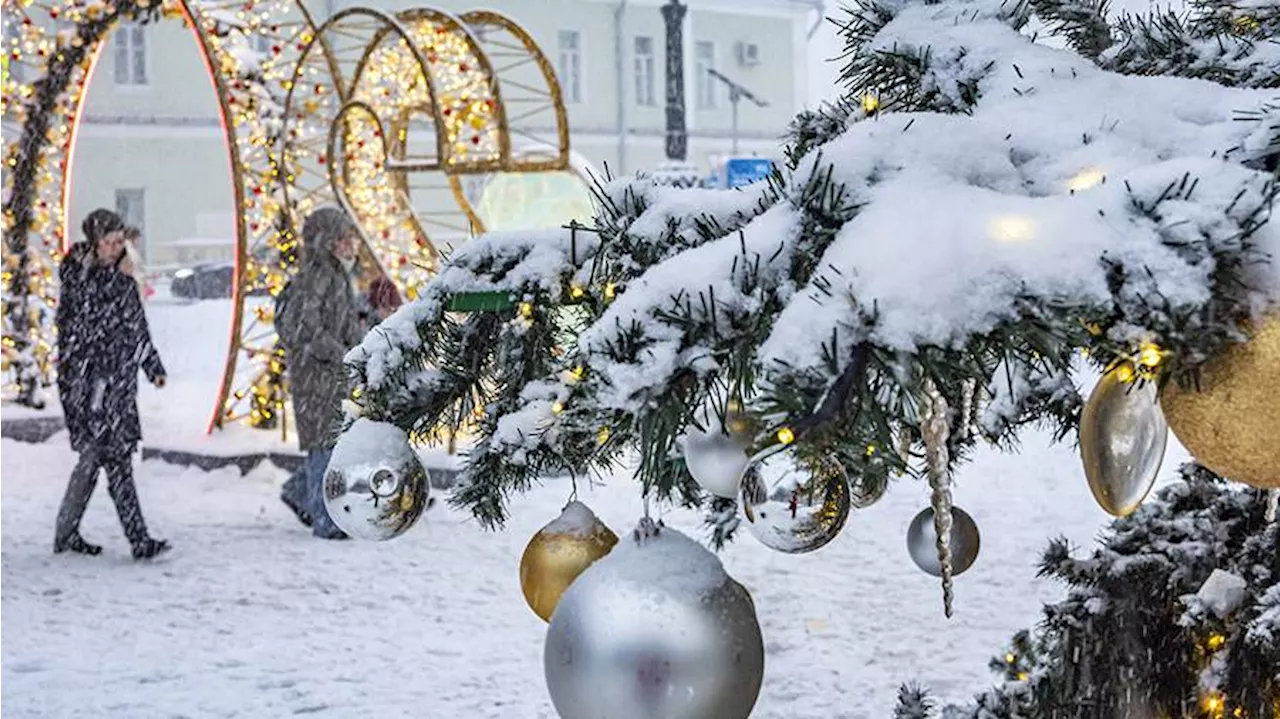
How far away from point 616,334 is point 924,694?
5.69 ft

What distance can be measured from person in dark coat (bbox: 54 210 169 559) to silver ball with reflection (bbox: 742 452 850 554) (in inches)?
240

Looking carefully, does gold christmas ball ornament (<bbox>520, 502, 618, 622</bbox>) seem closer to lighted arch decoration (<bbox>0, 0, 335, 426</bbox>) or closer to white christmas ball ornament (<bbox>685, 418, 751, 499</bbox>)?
white christmas ball ornament (<bbox>685, 418, 751, 499</bbox>)

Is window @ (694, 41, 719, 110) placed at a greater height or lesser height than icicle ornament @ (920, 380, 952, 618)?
greater

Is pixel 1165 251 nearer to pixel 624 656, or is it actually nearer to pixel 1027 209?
pixel 1027 209

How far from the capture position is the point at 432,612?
6035 mm

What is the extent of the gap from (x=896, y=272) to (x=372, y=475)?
0.76 m

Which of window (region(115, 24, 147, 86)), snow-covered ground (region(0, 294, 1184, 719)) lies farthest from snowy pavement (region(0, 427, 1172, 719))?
window (region(115, 24, 147, 86))

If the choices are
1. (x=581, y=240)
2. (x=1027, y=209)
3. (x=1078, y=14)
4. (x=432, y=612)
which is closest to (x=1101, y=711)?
(x=1078, y=14)

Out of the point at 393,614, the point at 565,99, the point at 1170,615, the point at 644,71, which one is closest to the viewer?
the point at 1170,615

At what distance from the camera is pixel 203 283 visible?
20.6 metres

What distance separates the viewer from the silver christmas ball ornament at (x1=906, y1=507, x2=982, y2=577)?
2455 mm

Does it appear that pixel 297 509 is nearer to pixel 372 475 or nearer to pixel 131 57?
pixel 372 475

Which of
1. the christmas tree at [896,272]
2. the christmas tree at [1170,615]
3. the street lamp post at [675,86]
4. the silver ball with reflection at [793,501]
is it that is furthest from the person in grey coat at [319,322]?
the street lamp post at [675,86]

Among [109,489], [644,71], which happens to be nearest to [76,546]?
[109,489]
